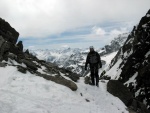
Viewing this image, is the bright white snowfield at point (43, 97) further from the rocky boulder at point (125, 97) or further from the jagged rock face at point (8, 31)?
the jagged rock face at point (8, 31)

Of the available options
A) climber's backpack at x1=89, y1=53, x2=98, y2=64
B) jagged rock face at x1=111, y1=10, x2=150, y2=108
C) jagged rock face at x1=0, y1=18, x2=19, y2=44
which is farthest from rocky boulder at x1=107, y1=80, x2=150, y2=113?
jagged rock face at x1=111, y1=10, x2=150, y2=108

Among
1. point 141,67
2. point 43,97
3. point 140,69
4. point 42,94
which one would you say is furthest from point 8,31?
point 141,67

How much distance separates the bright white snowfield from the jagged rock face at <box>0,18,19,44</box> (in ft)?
45.9

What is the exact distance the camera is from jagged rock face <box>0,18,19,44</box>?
35.6 m

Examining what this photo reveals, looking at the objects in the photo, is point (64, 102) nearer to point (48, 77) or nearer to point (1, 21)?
point (48, 77)

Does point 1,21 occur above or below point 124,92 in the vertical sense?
above

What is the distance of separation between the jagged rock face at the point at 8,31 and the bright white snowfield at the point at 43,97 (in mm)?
14005

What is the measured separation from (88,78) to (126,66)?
35.7 metres

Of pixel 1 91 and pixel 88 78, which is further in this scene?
pixel 88 78

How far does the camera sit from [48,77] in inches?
906

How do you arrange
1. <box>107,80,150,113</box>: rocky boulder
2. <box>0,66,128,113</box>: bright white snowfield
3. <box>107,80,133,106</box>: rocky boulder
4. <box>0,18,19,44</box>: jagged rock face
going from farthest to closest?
<box>0,18,19,44</box>: jagged rock face, <box>107,80,133,106</box>: rocky boulder, <box>107,80,150,113</box>: rocky boulder, <box>0,66,128,113</box>: bright white snowfield

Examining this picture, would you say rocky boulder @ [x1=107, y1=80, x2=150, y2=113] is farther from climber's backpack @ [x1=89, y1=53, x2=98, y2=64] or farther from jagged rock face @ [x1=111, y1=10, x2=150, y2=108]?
jagged rock face @ [x1=111, y1=10, x2=150, y2=108]

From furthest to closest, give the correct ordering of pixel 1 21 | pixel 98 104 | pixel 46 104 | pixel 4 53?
pixel 1 21, pixel 4 53, pixel 98 104, pixel 46 104

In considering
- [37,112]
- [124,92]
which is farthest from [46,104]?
[124,92]
